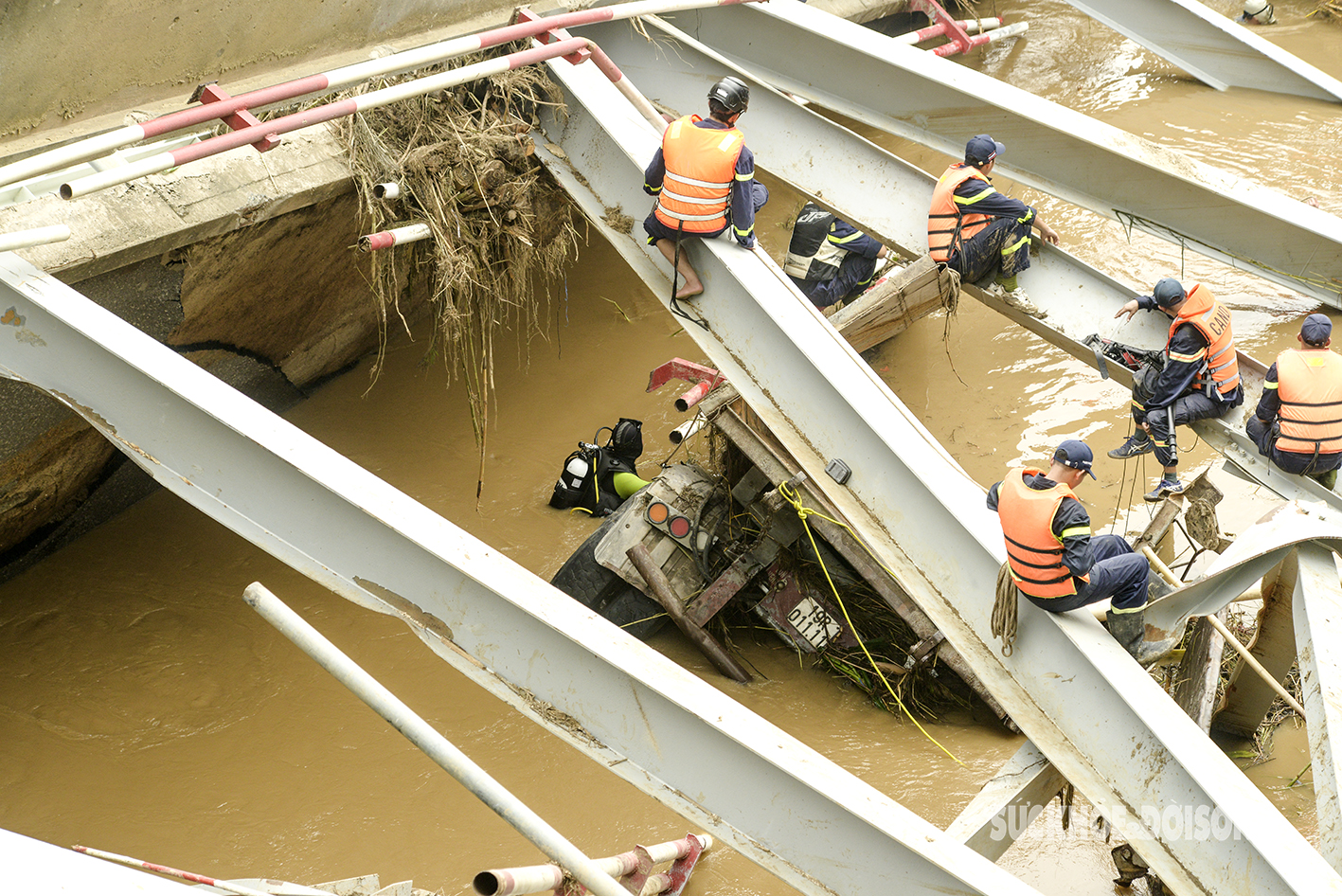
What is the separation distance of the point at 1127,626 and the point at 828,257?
3698 mm

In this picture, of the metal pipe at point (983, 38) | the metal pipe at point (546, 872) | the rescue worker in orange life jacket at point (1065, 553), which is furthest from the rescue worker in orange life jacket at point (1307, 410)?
the metal pipe at point (983, 38)

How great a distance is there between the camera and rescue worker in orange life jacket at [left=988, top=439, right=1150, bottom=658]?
3.88 meters

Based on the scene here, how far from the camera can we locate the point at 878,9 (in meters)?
10.3

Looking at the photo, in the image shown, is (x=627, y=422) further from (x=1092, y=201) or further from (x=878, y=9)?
(x=878, y=9)

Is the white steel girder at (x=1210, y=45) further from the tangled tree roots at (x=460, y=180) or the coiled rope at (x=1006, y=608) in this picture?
the coiled rope at (x=1006, y=608)

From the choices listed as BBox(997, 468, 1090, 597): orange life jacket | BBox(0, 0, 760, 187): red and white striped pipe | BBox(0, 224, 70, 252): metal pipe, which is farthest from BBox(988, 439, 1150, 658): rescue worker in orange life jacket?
BBox(0, 224, 70, 252): metal pipe

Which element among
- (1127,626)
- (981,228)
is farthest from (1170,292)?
(1127,626)

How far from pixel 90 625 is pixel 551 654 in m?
3.91

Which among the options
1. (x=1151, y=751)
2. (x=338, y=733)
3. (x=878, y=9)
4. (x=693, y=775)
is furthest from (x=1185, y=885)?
(x=878, y=9)

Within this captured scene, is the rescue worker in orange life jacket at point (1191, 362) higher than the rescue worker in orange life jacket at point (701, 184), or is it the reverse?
the rescue worker in orange life jacket at point (701, 184)

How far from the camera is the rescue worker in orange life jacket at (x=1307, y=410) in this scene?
17.1 ft

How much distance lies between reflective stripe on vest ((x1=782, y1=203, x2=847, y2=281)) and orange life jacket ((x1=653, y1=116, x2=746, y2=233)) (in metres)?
2.27

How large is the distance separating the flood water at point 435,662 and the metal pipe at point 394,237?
2191 millimetres

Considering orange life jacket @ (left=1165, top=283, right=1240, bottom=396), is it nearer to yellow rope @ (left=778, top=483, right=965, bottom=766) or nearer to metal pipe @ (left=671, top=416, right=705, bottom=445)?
yellow rope @ (left=778, top=483, right=965, bottom=766)
